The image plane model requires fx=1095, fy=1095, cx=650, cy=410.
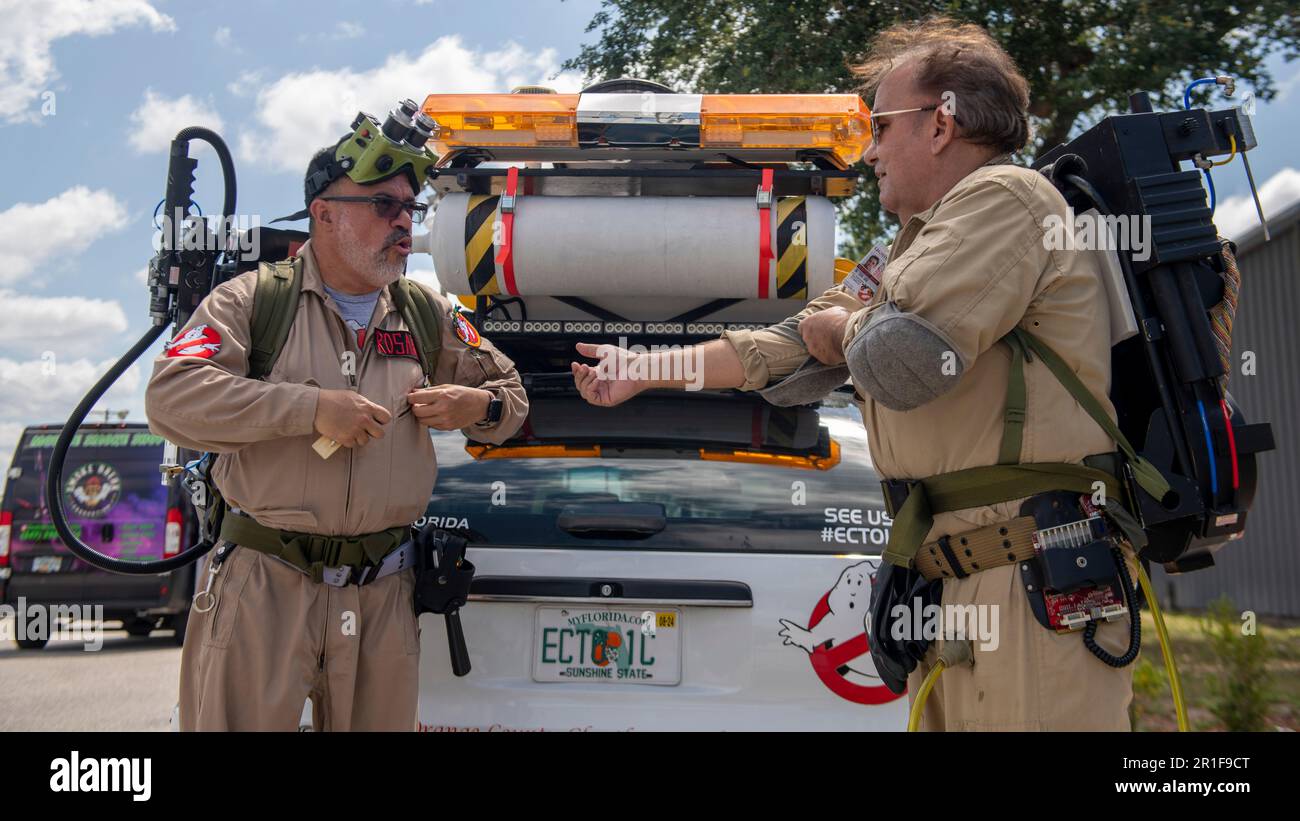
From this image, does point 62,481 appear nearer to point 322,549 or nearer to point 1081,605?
point 322,549

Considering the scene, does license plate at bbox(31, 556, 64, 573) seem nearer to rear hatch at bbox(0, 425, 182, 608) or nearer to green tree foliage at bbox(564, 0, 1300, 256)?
rear hatch at bbox(0, 425, 182, 608)

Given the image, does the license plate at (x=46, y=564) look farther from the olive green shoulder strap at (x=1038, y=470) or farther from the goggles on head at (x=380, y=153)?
the olive green shoulder strap at (x=1038, y=470)

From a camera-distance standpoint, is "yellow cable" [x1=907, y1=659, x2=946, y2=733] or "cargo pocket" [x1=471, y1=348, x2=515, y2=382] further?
"cargo pocket" [x1=471, y1=348, x2=515, y2=382]

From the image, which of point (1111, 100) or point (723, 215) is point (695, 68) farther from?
point (723, 215)

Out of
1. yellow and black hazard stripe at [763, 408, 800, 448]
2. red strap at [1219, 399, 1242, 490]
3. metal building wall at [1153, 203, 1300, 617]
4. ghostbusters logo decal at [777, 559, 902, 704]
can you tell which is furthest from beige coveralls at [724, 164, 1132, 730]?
metal building wall at [1153, 203, 1300, 617]

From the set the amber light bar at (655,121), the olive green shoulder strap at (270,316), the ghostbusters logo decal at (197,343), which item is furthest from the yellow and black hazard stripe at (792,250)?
the ghostbusters logo decal at (197,343)

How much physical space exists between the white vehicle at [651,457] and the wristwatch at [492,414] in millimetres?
278

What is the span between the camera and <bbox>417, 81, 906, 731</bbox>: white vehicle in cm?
317

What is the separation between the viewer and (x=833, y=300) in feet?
9.14

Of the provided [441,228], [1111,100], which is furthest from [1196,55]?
[441,228]

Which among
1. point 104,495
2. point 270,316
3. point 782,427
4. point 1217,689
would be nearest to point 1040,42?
point 1217,689

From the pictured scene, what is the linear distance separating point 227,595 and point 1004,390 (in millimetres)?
2013

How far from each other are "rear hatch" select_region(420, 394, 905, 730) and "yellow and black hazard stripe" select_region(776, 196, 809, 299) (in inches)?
24.4

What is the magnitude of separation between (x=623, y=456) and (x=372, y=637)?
981 mm
